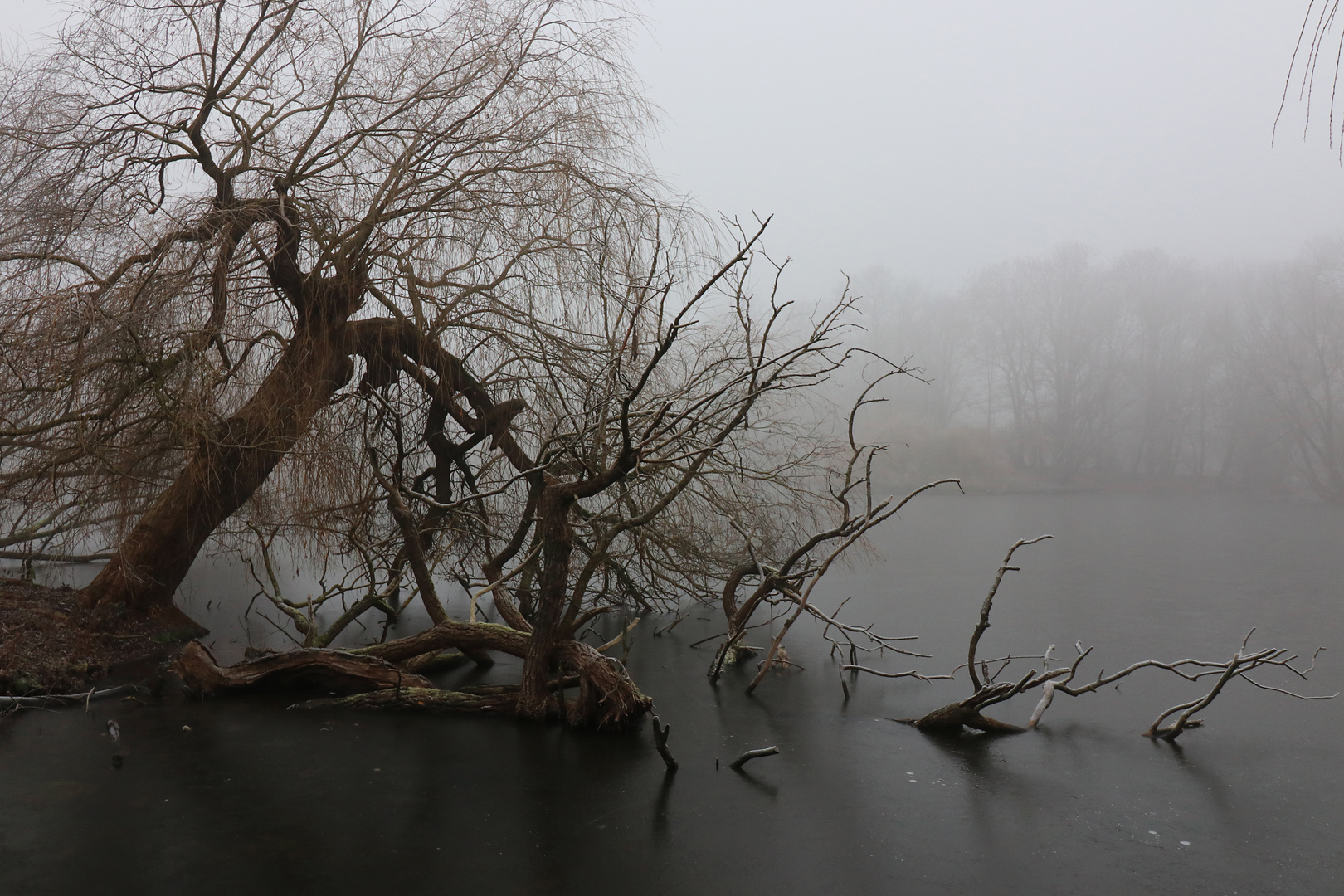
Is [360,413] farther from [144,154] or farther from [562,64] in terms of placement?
[562,64]

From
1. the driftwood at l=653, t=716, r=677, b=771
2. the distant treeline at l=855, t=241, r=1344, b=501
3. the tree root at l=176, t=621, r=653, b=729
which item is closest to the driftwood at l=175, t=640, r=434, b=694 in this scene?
the tree root at l=176, t=621, r=653, b=729

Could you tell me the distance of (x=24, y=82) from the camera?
5461 millimetres

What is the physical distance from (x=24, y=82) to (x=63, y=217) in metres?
1.19

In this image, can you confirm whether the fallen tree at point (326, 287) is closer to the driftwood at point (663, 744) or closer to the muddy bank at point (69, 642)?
the muddy bank at point (69, 642)

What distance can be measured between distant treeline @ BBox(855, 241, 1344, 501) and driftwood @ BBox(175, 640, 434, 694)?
46.6 feet

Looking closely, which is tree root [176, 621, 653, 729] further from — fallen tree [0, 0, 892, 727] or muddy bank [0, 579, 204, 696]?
muddy bank [0, 579, 204, 696]

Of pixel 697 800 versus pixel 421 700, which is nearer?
pixel 697 800

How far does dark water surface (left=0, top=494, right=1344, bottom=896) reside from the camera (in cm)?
292

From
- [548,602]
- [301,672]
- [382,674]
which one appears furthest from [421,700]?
[548,602]

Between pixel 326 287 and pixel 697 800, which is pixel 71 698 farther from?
pixel 697 800

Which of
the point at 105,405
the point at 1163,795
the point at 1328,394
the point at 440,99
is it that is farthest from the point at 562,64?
the point at 1328,394

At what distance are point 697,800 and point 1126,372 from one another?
19.7 m

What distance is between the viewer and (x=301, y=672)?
4754mm

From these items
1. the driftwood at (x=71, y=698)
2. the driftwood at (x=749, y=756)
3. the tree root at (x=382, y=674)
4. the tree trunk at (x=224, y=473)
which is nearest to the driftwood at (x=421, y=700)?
the tree root at (x=382, y=674)
